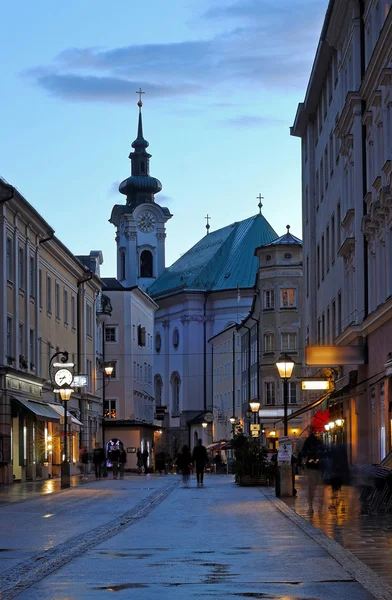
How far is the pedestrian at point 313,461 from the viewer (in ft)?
81.9

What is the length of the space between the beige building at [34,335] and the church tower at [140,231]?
248 ft

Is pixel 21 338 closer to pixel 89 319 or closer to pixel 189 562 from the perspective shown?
pixel 89 319

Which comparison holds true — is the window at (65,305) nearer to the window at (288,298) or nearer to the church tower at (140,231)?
the window at (288,298)

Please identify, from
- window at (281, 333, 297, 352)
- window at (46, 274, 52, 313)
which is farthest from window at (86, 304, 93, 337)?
window at (281, 333, 297, 352)

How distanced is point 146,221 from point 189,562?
5354 inches

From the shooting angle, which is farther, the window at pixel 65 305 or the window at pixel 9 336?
the window at pixel 65 305

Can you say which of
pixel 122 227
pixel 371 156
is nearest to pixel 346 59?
pixel 371 156

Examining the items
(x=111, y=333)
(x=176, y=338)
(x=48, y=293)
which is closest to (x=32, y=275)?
(x=48, y=293)

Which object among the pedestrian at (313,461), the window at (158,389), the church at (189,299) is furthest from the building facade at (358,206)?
the window at (158,389)

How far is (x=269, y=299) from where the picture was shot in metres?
87.9

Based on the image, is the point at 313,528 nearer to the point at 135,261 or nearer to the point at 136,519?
the point at 136,519

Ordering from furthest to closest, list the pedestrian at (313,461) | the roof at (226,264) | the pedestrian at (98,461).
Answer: the roof at (226,264) < the pedestrian at (98,461) < the pedestrian at (313,461)

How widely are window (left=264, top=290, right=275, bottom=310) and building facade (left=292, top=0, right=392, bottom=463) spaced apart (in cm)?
3271

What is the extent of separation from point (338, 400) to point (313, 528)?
23.0 meters
